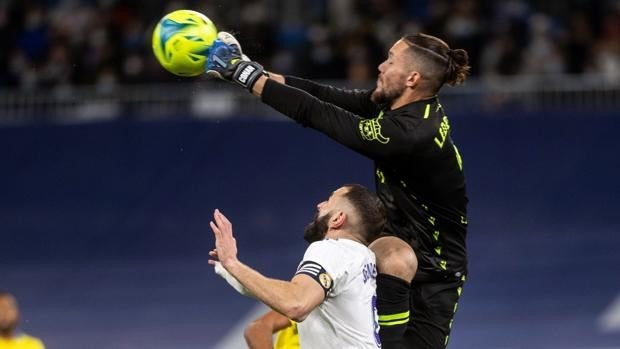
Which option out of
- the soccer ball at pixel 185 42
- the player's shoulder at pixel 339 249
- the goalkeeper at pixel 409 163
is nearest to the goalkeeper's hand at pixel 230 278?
the player's shoulder at pixel 339 249

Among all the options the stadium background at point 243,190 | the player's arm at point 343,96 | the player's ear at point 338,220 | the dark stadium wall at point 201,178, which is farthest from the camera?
the dark stadium wall at point 201,178

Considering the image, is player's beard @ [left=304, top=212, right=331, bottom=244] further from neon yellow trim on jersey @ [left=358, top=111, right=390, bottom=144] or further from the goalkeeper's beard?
the goalkeeper's beard

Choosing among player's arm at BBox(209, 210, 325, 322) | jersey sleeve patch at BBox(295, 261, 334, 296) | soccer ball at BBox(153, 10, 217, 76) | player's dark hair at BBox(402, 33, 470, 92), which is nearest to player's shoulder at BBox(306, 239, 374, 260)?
jersey sleeve patch at BBox(295, 261, 334, 296)

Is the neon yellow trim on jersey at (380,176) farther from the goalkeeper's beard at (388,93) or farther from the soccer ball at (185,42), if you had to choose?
the soccer ball at (185,42)

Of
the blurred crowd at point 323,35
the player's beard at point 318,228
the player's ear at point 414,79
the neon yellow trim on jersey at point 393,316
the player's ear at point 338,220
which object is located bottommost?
the neon yellow trim on jersey at point 393,316

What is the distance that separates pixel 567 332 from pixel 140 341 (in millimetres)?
4561

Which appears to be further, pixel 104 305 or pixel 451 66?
pixel 104 305

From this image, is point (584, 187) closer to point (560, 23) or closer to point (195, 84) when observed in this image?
point (560, 23)

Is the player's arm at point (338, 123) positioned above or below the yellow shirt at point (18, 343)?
above

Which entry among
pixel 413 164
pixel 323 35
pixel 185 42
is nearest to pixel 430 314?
pixel 413 164

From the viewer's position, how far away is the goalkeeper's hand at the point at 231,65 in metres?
7.55

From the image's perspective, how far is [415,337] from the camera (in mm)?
8000

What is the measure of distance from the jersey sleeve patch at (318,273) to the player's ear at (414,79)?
1489 millimetres

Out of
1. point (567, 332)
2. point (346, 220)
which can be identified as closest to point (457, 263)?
point (346, 220)
